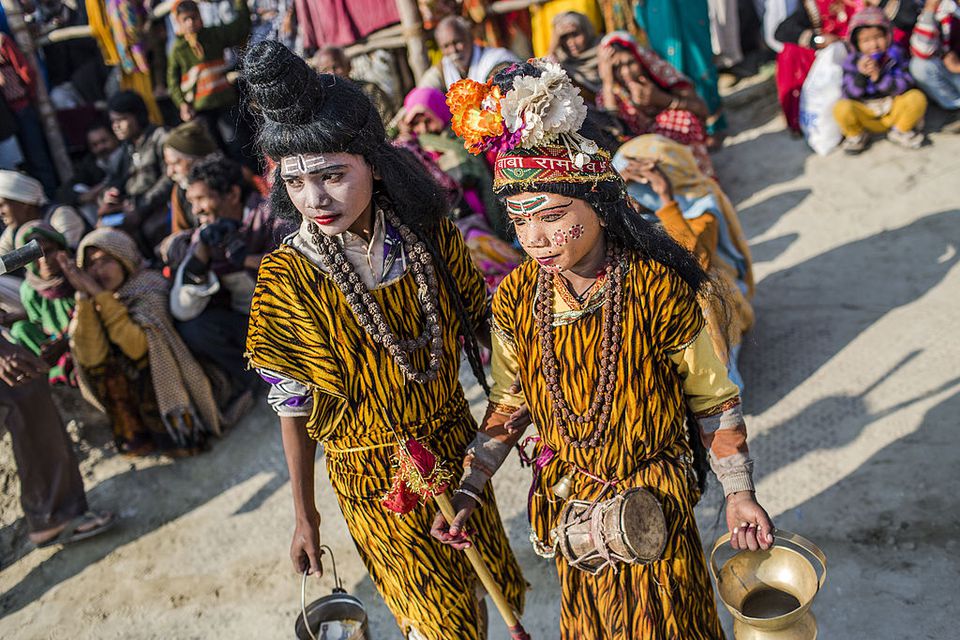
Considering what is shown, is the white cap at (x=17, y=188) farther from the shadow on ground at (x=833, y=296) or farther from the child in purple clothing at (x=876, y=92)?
the child in purple clothing at (x=876, y=92)

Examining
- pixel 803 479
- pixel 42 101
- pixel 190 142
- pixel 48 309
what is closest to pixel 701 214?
pixel 803 479

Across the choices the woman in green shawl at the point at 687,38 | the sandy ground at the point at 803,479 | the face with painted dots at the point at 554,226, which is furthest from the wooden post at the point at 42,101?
the face with painted dots at the point at 554,226

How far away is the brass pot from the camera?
217 centimetres

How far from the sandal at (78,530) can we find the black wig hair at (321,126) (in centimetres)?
A: 312

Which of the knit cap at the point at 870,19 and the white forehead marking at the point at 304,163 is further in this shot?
the knit cap at the point at 870,19

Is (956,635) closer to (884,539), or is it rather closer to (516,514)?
(884,539)

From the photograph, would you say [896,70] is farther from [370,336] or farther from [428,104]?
[370,336]

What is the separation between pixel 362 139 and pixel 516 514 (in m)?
2.43

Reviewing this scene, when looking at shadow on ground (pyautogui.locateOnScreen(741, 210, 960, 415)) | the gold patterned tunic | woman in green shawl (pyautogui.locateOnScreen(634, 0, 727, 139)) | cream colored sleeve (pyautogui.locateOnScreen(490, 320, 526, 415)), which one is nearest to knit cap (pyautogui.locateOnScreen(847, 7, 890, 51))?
woman in green shawl (pyautogui.locateOnScreen(634, 0, 727, 139))

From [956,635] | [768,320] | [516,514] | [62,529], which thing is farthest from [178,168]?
[956,635]

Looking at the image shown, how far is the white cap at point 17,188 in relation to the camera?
5633 millimetres

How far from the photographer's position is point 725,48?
8078 millimetres

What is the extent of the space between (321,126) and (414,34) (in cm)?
559

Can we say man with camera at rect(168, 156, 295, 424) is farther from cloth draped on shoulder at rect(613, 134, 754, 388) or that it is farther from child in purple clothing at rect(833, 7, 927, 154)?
child in purple clothing at rect(833, 7, 927, 154)
